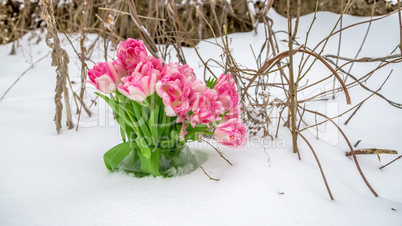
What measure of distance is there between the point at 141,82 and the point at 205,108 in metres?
0.14

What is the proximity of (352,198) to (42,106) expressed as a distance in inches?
43.6

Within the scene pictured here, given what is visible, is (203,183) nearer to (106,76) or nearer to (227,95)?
(227,95)

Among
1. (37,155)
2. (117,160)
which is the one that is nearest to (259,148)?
(117,160)

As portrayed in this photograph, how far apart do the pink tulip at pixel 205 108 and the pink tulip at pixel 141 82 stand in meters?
0.09

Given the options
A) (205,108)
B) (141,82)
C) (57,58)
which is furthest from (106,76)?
(57,58)

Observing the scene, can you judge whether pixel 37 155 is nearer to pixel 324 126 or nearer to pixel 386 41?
pixel 324 126

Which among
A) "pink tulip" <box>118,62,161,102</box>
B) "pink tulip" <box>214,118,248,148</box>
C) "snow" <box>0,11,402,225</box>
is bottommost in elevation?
"snow" <box>0,11,402,225</box>

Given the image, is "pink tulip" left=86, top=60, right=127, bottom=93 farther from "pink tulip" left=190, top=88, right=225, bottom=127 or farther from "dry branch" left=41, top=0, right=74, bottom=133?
"dry branch" left=41, top=0, right=74, bottom=133

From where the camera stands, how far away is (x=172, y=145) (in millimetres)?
789

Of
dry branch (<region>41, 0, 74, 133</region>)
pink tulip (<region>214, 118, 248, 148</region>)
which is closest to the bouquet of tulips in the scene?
pink tulip (<region>214, 118, 248, 148</region>)

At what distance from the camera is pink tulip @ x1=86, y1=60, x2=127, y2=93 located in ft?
2.38

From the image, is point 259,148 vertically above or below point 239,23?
below

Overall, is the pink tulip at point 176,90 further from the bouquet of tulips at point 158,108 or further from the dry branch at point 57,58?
the dry branch at point 57,58

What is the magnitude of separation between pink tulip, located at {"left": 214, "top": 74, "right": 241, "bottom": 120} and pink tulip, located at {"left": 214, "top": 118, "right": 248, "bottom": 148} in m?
0.04
